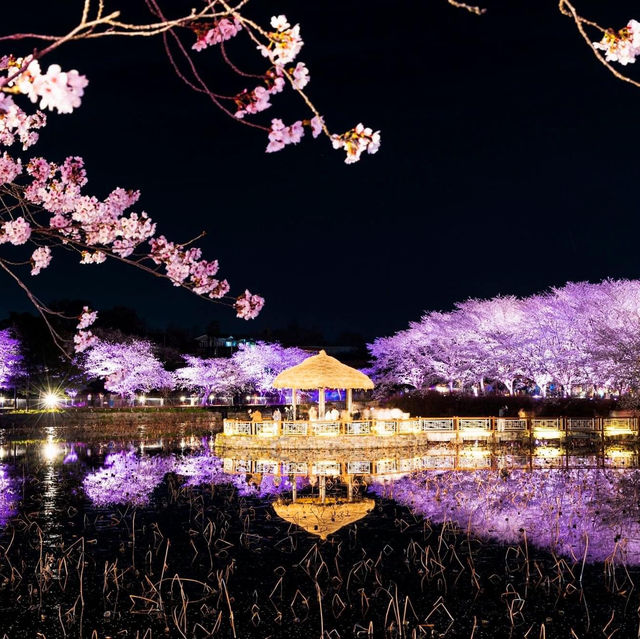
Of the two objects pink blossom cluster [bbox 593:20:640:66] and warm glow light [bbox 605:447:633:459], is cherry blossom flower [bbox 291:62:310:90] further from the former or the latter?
warm glow light [bbox 605:447:633:459]

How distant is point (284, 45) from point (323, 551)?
1065 centimetres

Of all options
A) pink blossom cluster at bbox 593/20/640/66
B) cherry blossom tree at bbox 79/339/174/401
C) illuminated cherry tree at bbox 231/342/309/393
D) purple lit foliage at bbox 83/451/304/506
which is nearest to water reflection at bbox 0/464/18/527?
purple lit foliage at bbox 83/451/304/506

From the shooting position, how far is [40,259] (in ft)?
28.5

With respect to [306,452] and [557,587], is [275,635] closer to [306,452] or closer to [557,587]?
[557,587]

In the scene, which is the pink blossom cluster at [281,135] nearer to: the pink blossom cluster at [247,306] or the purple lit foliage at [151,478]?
the pink blossom cluster at [247,306]

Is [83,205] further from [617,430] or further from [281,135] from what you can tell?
[617,430]

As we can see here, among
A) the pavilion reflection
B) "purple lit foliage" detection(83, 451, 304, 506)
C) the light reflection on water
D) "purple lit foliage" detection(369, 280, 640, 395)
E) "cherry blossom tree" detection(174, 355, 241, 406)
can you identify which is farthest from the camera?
"cherry blossom tree" detection(174, 355, 241, 406)

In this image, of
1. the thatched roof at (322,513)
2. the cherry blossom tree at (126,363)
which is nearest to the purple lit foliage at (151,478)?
the thatched roof at (322,513)

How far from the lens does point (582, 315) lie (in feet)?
147

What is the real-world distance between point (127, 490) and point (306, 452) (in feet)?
32.9

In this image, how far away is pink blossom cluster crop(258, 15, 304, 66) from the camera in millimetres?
3830

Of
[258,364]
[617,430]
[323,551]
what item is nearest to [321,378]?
[617,430]

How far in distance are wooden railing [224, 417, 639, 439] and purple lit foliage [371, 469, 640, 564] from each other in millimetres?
7658

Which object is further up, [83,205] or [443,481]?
[83,205]
